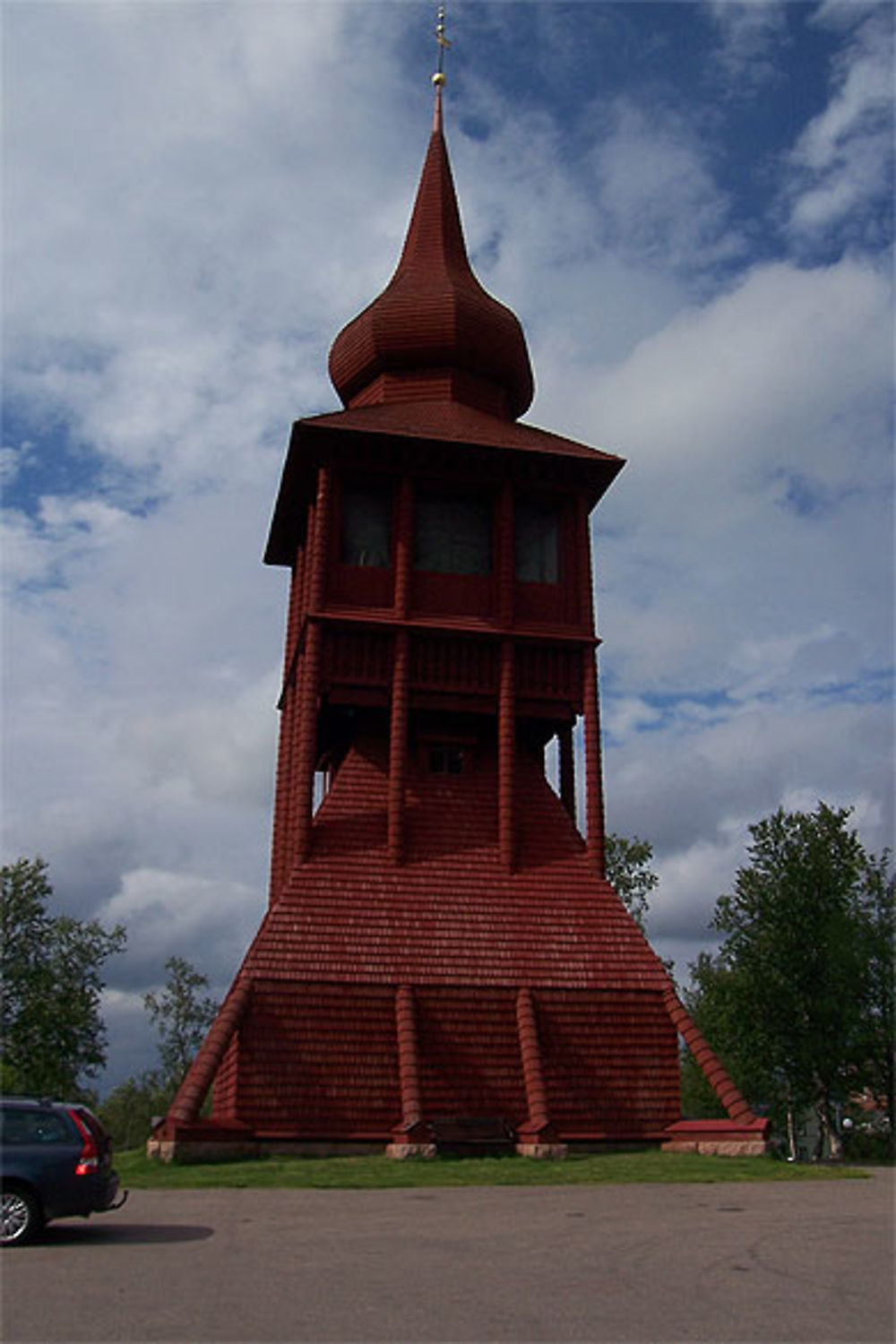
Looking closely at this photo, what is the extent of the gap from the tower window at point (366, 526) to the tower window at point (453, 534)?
75 centimetres

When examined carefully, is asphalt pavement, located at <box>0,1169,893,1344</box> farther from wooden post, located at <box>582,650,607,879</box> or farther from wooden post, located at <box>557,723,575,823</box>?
wooden post, located at <box>557,723,575,823</box>

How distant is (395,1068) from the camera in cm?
2328

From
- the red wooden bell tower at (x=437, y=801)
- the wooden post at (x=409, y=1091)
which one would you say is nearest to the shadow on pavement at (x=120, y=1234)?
the red wooden bell tower at (x=437, y=801)

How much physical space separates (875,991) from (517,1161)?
2494 cm

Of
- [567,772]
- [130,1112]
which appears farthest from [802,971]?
[130,1112]

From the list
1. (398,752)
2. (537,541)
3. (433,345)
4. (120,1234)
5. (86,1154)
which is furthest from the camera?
(433,345)

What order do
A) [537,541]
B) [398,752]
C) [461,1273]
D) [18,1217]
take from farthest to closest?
[537,541], [398,752], [18,1217], [461,1273]

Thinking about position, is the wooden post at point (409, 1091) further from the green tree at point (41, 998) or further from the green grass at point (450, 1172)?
the green tree at point (41, 998)

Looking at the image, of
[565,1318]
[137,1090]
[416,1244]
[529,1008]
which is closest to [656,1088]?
[529,1008]

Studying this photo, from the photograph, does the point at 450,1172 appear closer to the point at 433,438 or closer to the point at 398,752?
the point at 398,752

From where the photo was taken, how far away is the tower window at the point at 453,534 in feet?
95.8

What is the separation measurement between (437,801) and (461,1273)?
17637 mm

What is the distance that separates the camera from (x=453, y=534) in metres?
29.5

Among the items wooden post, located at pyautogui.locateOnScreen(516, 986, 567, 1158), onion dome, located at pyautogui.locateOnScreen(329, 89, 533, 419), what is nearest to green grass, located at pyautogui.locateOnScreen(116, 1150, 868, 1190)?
wooden post, located at pyautogui.locateOnScreen(516, 986, 567, 1158)
